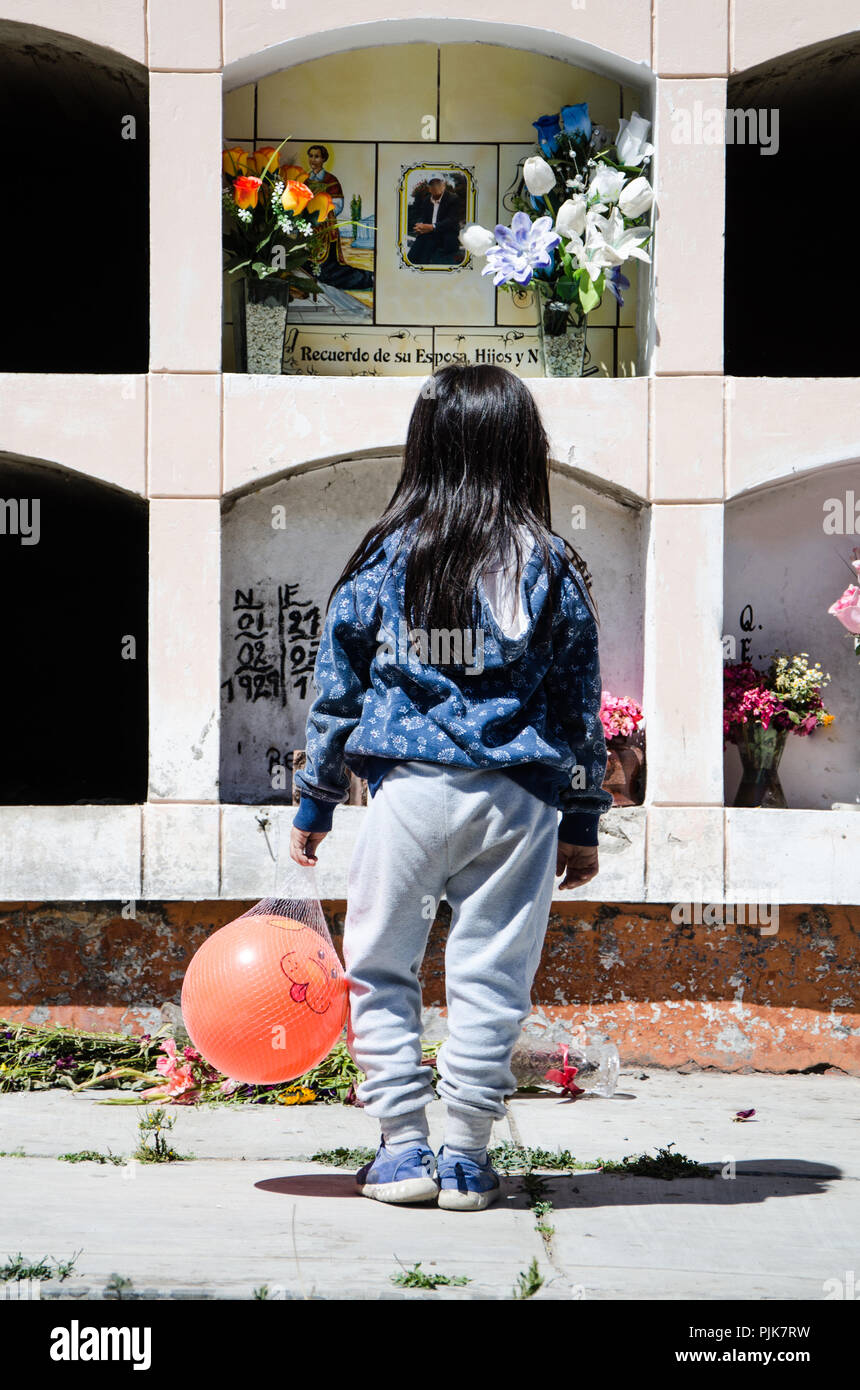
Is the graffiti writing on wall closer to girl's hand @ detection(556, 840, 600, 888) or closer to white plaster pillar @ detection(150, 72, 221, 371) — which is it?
white plaster pillar @ detection(150, 72, 221, 371)

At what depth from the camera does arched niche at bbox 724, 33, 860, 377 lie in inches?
223

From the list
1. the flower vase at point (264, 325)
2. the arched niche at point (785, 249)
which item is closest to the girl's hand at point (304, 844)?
the flower vase at point (264, 325)

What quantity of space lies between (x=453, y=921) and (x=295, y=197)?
10.5 feet

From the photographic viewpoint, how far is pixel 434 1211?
3096mm

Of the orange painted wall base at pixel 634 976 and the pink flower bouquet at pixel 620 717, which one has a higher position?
the pink flower bouquet at pixel 620 717

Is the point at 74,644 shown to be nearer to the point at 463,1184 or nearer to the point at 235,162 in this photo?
the point at 235,162

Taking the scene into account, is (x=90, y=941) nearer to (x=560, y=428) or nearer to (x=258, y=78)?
(x=560, y=428)

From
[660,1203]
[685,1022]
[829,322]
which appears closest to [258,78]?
[829,322]

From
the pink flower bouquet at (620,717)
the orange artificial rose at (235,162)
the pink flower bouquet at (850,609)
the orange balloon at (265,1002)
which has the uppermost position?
the orange artificial rose at (235,162)

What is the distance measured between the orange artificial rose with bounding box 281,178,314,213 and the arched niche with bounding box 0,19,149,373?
2.38ft

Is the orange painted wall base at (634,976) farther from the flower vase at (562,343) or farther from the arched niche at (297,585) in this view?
the flower vase at (562,343)

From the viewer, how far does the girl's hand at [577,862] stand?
329 centimetres

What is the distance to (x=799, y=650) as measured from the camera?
214 inches

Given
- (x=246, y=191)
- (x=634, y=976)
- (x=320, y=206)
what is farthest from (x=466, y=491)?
(x=320, y=206)
